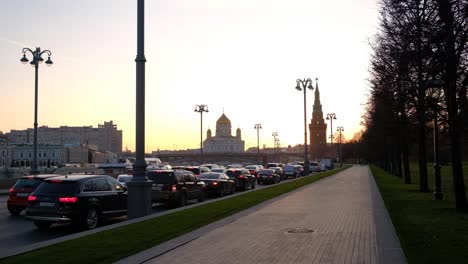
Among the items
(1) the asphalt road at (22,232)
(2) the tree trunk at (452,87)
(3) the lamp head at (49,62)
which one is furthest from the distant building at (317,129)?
(1) the asphalt road at (22,232)

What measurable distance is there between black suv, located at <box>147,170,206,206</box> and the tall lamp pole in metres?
4.68

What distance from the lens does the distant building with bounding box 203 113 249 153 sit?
18575 cm

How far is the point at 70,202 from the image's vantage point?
47.0 ft

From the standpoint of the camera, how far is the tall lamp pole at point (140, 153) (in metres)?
16.2

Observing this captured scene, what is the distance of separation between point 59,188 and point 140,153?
2.87 meters

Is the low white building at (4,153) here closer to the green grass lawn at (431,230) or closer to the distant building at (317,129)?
the distant building at (317,129)

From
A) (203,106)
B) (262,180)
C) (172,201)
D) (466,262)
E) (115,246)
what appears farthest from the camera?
(203,106)

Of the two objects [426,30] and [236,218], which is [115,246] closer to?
[236,218]

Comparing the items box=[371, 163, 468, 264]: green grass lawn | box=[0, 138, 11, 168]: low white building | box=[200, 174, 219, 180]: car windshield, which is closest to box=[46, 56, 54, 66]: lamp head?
box=[200, 174, 219, 180]: car windshield

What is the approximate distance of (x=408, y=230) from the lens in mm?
13125

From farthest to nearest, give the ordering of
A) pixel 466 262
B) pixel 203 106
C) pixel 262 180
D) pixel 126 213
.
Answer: pixel 203 106
pixel 262 180
pixel 126 213
pixel 466 262

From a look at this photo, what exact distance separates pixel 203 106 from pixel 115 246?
59.5 meters

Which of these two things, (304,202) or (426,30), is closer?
(426,30)

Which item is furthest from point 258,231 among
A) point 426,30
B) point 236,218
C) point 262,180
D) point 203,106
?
point 203,106
